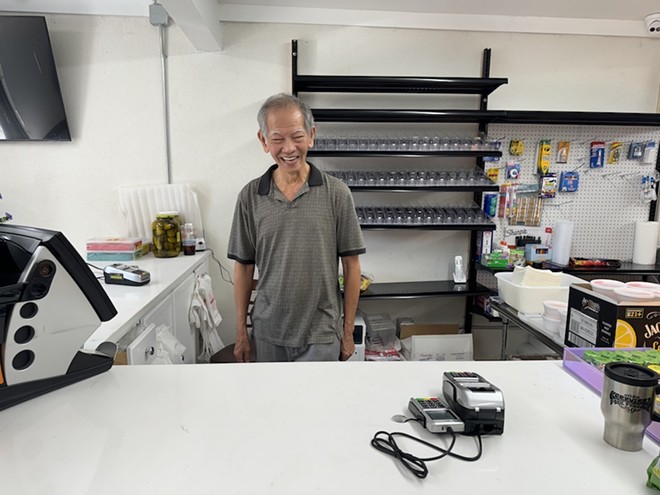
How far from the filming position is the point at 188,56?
2744mm

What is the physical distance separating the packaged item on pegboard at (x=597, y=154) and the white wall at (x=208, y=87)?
0.29 metres

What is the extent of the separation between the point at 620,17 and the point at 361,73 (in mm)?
1763

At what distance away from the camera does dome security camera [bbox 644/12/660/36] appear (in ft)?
9.02

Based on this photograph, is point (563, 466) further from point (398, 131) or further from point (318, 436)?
point (398, 131)

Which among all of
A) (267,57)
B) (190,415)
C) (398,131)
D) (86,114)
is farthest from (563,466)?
(86,114)

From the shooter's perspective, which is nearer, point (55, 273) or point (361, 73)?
point (55, 273)

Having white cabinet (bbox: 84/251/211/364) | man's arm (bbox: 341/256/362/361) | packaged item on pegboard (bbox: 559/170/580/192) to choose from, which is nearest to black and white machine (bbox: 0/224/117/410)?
white cabinet (bbox: 84/251/211/364)

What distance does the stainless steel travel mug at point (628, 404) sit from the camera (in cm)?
72

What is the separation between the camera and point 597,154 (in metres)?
2.96

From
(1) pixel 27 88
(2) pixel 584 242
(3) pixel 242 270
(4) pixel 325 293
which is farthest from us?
(2) pixel 584 242

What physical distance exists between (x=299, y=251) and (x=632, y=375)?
1.12 metres

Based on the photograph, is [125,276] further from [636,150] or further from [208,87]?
[636,150]

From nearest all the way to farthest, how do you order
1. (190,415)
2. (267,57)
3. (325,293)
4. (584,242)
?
(190,415) → (325,293) → (267,57) → (584,242)

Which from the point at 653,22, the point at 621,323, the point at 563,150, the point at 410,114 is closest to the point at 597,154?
the point at 563,150
